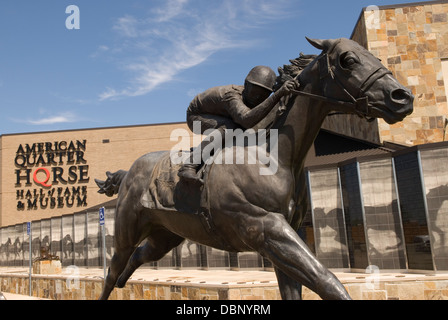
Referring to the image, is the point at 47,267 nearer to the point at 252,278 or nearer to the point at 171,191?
the point at 252,278

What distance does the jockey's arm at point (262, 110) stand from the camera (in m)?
3.76

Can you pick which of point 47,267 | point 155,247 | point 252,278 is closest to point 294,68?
point 155,247

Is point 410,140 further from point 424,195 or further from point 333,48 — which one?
point 333,48

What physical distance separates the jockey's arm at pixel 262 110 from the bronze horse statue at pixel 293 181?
103 millimetres

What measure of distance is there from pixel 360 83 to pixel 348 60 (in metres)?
0.21

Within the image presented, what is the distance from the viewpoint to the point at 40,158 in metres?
46.2

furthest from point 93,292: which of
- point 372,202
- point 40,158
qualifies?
point 40,158

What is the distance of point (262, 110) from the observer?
3805mm
